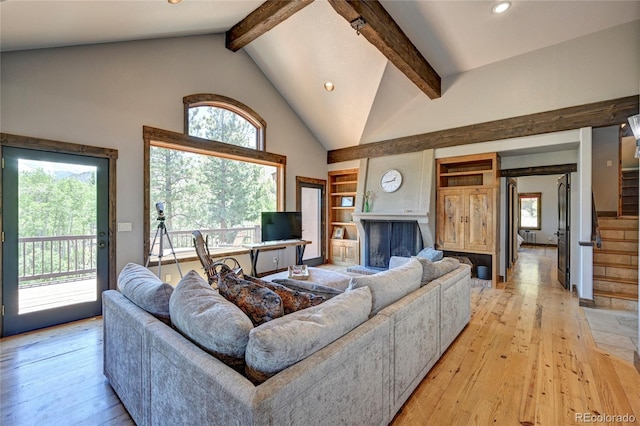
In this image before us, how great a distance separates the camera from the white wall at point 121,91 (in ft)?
9.87

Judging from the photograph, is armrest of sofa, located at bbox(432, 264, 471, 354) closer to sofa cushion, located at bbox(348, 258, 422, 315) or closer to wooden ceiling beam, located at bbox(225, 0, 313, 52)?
sofa cushion, located at bbox(348, 258, 422, 315)

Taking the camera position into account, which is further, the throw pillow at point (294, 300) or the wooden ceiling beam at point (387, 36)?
the wooden ceiling beam at point (387, 36)

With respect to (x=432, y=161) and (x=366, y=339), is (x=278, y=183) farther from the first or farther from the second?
(x=366, y=339)

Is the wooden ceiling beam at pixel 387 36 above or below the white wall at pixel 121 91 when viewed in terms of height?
above

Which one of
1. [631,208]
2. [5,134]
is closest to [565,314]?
[631,208]

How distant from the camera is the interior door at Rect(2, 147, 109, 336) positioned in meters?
2.95

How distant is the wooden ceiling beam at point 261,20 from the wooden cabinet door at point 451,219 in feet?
12.7

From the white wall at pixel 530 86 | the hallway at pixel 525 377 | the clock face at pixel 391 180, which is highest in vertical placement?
the white wall at pixel 530 86

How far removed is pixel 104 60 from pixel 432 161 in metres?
5.26

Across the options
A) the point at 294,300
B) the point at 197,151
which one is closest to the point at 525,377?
the point at 294,300

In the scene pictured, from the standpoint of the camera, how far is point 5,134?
2.86 m

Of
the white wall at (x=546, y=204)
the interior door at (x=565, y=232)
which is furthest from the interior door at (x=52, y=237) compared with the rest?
the white wall at (x=546, y=204)

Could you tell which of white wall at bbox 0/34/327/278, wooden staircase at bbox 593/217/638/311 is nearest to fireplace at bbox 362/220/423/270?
wooden staircase at bbox 593/217/638/311

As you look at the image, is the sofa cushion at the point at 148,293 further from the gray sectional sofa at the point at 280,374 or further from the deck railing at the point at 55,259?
the deck railing at the point at 55,259
